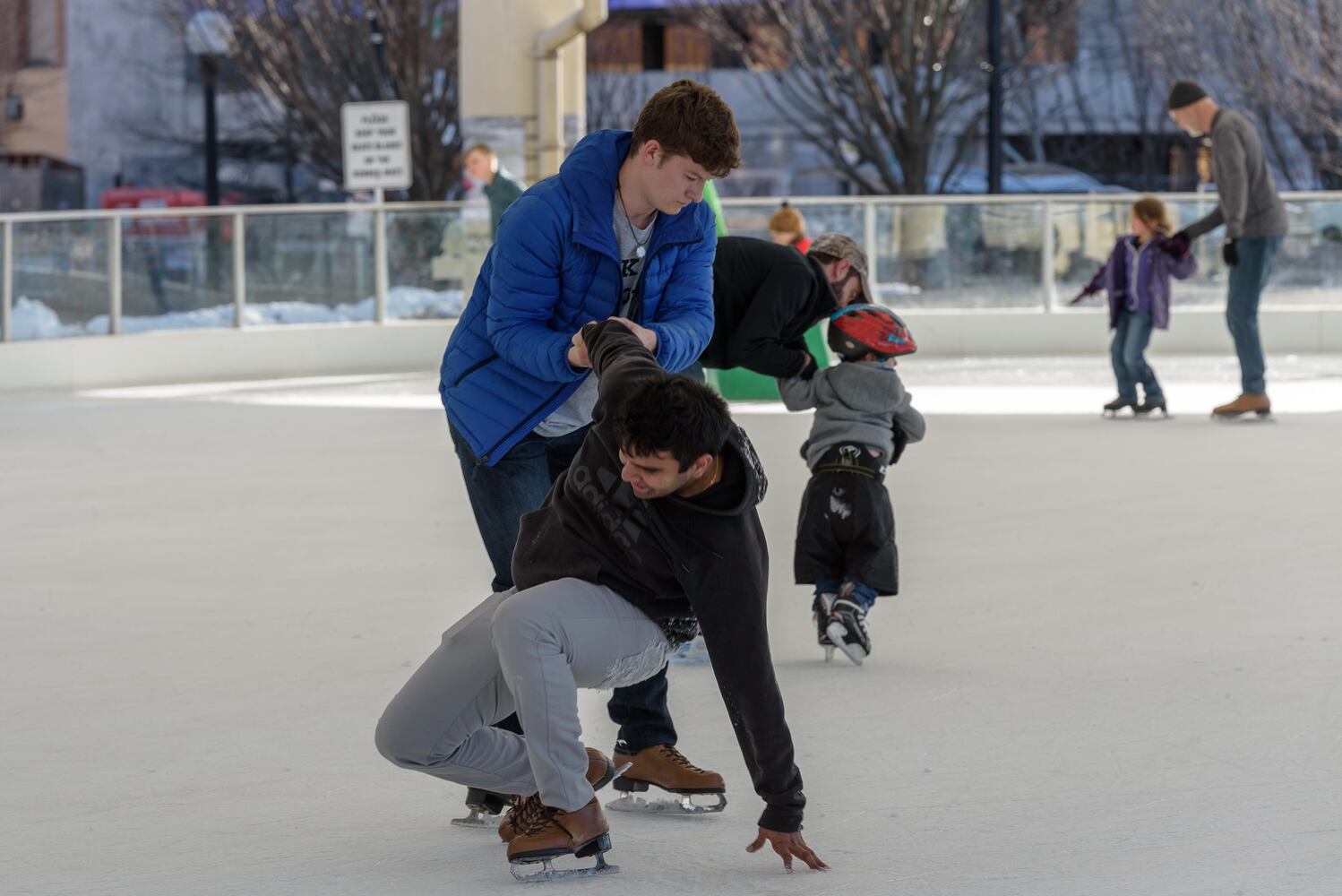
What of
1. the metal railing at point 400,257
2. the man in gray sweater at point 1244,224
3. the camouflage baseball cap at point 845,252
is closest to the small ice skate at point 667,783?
the camouflage baseball cap at point 845,252

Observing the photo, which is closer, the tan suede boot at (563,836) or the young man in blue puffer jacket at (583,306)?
the tan suede boot at (563,836)

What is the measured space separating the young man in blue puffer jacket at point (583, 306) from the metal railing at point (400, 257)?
11161 mm

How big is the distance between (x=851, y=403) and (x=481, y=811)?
1.79 metres

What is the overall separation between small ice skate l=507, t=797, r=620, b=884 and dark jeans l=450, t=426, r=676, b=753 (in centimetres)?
48

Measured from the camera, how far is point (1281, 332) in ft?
58.7

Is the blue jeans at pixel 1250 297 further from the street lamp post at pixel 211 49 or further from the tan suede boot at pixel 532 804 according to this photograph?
the street lamp post at pixel 211 49

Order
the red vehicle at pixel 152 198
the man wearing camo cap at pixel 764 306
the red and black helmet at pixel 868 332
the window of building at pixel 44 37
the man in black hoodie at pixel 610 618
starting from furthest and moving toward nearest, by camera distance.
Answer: the window of building at pixel 44 37, the red vehicle at pixel 152 198, the red and black helmet at pixel 868 332, the man wearing camo cap at pixel 764 306, the man in black hoodie at pixel 610 618

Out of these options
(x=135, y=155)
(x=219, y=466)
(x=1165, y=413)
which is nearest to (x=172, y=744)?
(x=219, y=466)

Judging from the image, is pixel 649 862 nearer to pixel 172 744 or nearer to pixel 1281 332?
pixel 172 744

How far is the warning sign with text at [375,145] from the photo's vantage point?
65.1 ft

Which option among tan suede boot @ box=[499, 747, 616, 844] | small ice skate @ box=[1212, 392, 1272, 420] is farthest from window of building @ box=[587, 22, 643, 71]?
tan suede boot @ box=[499, 747, 616, 844]

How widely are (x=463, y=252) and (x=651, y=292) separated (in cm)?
1309

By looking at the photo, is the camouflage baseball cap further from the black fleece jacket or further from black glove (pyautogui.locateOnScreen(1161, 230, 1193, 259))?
black glove (pyautogui.locateOnScreen(1161, 230, 1193, 259))

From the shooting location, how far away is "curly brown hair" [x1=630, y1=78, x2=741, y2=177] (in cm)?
368
